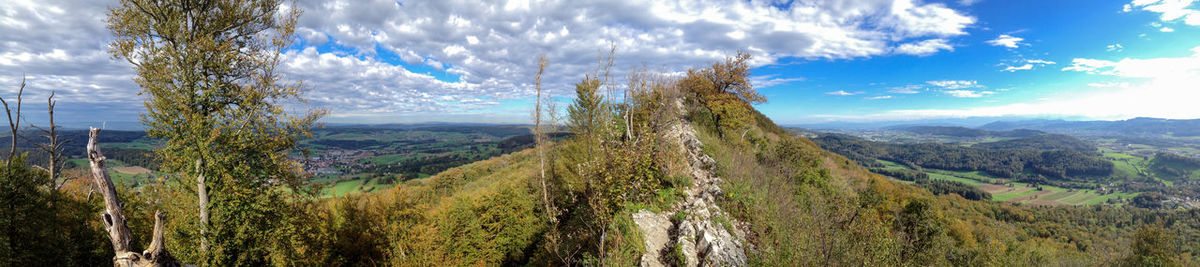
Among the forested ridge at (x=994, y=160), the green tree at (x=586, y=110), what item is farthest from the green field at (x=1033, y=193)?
the green tree at (x=586, y=110)

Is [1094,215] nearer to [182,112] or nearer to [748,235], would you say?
[748,235]

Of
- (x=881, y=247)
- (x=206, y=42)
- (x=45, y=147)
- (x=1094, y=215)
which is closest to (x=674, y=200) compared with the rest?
(x=881, y=247)

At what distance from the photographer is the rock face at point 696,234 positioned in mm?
8047

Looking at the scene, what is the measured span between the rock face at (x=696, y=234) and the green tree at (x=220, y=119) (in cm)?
1060

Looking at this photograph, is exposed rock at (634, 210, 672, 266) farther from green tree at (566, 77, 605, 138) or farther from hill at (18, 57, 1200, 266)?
green tree at (566, 77, 605, 138)

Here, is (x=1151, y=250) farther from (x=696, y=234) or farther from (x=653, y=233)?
(x=653, y=233)

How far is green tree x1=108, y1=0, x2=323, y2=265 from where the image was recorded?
8.87 metres

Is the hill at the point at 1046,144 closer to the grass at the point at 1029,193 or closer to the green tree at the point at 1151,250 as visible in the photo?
the grass at the point at 1029,193

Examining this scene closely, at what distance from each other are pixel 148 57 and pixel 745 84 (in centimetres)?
2435

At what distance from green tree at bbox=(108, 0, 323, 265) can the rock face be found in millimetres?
10602

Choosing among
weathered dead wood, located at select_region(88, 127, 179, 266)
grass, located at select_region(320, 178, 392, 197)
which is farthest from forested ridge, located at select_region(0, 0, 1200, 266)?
grass, located at select_region(320, 178, 392, 197)

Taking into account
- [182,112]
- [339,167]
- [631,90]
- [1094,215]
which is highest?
[631,90]

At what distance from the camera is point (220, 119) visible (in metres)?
9.56

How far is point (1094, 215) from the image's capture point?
157ft
